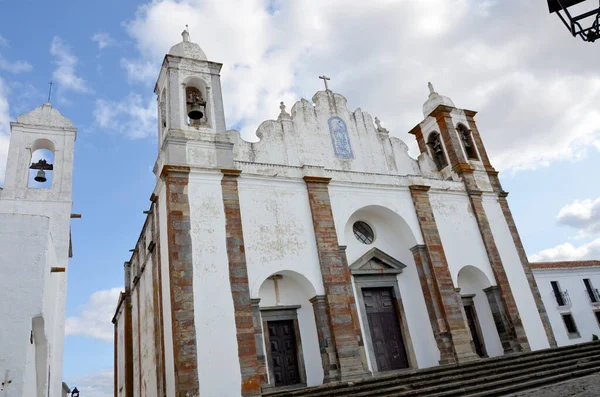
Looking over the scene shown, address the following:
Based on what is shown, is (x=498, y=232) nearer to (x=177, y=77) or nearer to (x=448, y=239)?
(x=448, y=239)

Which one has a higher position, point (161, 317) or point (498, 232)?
point (498, 232)

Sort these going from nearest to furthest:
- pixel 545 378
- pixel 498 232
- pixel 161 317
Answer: pixel 545 378, pixel 161 317, pixel 498 232

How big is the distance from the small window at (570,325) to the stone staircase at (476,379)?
12397mm

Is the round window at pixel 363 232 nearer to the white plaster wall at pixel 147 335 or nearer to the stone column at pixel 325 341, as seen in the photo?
the stone column at pixel 325 341

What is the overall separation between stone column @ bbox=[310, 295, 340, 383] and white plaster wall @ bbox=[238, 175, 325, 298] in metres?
0.31

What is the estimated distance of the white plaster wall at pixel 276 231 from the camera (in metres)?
11.4

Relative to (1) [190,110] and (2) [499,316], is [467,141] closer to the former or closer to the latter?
(2) [499,316]

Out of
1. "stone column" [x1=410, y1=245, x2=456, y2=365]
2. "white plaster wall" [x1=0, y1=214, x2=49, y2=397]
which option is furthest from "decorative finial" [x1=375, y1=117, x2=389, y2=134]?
"white plaster wall" [x1=0, y1=214, x2=49, y2=397]

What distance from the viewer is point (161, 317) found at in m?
10.8

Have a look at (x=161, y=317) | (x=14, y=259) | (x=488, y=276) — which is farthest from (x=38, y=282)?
(x=488, y=276)

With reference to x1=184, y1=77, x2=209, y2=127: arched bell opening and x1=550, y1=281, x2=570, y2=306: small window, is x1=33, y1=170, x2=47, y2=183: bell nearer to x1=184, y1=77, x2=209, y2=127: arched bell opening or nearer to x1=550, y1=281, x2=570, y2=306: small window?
x1=184, y1=77, x2=209, y2=127: arched bell opening

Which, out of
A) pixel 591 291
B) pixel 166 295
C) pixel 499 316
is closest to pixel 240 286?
pixel 166 295

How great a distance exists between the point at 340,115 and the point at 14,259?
10.9 metres

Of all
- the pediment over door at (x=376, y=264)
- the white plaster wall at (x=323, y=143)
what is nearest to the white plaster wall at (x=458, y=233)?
the white plaster wall at (x=323, y=143)
